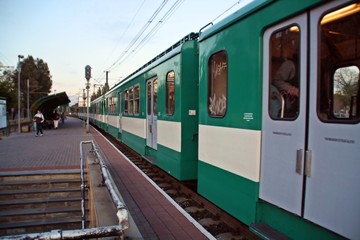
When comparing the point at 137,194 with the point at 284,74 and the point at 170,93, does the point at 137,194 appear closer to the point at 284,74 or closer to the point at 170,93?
the point at 170,93

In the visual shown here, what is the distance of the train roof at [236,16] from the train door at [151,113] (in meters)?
3.84

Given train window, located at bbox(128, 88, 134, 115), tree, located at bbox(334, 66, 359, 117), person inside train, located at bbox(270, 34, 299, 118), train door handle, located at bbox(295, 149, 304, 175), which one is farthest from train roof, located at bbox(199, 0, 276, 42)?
train window, located at bbox(128, 88, 134, 115)

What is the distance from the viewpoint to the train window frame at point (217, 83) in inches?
198

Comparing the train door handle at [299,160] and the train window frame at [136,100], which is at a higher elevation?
the train window frame at [136,100]

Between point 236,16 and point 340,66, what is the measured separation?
6.22 feet

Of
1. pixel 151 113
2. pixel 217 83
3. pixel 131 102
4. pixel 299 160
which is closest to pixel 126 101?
pixel 131 102

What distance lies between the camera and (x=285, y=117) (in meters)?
3.72

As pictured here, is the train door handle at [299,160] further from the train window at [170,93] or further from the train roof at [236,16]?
the train window at [170,93]

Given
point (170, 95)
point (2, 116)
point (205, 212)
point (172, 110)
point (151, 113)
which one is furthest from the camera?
point (2, 116)

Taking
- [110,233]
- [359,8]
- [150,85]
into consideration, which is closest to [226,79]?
[359,8]

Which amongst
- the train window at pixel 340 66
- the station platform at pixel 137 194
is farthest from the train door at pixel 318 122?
the station platform at pixel 137 194

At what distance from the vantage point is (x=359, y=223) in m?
2.77

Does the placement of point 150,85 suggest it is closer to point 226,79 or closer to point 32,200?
point 32,200

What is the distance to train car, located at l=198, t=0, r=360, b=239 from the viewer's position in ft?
9.77
